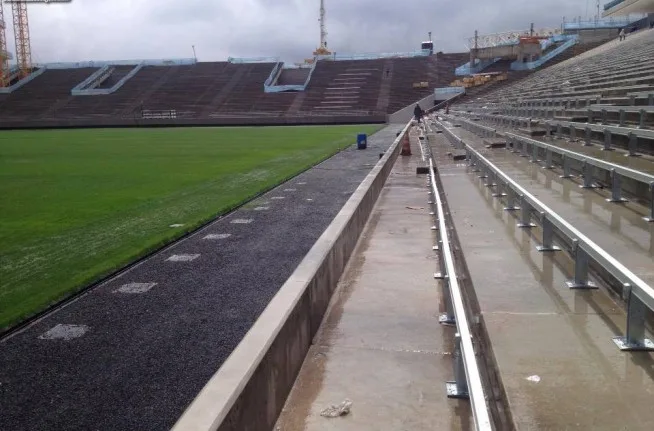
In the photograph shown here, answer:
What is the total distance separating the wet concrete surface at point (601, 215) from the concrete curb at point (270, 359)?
7.07 feet

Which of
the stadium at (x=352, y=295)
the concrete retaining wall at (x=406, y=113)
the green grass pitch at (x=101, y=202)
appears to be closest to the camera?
the stadium at (x=352, y=295)

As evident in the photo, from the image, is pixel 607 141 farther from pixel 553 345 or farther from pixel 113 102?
pixel 113 102

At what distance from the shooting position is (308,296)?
14.2 ft

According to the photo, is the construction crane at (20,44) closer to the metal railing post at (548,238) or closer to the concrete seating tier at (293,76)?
the concrete seating tier at (293,76)

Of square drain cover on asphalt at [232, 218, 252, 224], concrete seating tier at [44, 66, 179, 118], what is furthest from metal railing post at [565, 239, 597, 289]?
concrete seating tier at [44, 66, 179, 118]

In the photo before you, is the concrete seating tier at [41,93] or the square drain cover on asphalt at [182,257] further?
the concrete seating tier at [41,93]

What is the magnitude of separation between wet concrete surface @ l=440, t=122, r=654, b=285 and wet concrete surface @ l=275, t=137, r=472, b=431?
134cm

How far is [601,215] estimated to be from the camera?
5836 millimetres

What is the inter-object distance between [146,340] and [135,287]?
162 centimetres

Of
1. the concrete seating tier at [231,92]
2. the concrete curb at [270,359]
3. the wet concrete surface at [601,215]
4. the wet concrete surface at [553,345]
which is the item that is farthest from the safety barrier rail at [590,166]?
the concrete seating tier at [231,92]

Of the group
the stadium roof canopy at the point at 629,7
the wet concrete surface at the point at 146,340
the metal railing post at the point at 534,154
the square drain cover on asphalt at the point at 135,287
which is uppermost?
the stadium roof canopy at the point at 629,7

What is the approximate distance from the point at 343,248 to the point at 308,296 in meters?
1.96

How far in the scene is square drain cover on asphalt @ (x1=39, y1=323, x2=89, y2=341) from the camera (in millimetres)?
5125

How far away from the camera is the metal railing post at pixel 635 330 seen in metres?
3.24
